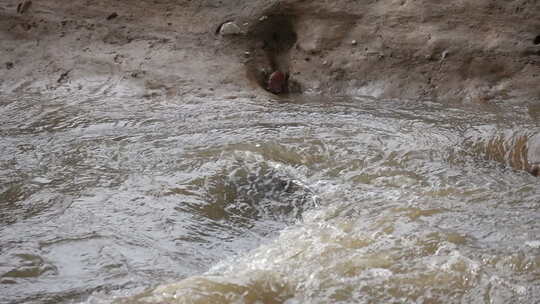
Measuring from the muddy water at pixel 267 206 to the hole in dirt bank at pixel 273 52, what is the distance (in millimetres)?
439

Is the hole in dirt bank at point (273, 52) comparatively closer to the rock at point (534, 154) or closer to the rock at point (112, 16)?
the rock at point (112, 16)

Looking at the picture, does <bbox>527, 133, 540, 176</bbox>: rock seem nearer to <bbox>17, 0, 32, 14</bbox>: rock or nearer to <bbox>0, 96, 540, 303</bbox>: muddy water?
<bbox>0, 96, 540, 303</bbox>: muddy water

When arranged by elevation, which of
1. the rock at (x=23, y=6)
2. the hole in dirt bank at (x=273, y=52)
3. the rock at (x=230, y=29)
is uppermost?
the rock at (x=23, y=6)

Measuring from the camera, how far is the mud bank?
4.55 m

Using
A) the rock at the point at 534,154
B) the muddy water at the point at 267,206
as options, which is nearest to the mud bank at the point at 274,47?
the muddy water at the point at 267,206

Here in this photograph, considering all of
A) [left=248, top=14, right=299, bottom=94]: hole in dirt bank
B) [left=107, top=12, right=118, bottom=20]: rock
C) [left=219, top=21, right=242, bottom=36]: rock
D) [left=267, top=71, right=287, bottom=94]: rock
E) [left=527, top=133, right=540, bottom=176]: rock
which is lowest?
[left=267, top=71, right=287, bottom=94]: rock

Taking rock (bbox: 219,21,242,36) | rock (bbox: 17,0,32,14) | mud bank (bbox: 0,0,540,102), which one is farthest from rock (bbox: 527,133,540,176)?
rock (bbox: 17,0,32,14)

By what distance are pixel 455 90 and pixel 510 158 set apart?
122 centimetres

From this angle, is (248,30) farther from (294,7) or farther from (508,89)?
(508,89)

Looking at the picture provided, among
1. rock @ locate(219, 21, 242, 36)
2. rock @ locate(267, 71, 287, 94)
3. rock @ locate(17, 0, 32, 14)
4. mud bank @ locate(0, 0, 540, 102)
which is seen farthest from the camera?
rock @ locate(17, 0, 32, 14)

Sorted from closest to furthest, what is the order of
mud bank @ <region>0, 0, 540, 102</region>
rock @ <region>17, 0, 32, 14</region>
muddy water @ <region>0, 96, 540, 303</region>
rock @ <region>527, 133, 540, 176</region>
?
muddy water @ <region>0, 96, 540, 303</region> → rock @ <region>527, 133, 540, 176</region> → mud bank @ <region>0, 0, 540, 102</region> → rock @ <region>17, 0, 32, 14</region>

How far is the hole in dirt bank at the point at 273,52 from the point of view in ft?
16.1

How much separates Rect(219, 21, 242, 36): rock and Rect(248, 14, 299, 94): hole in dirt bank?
103 millimetres

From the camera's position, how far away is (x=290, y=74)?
4996mm
